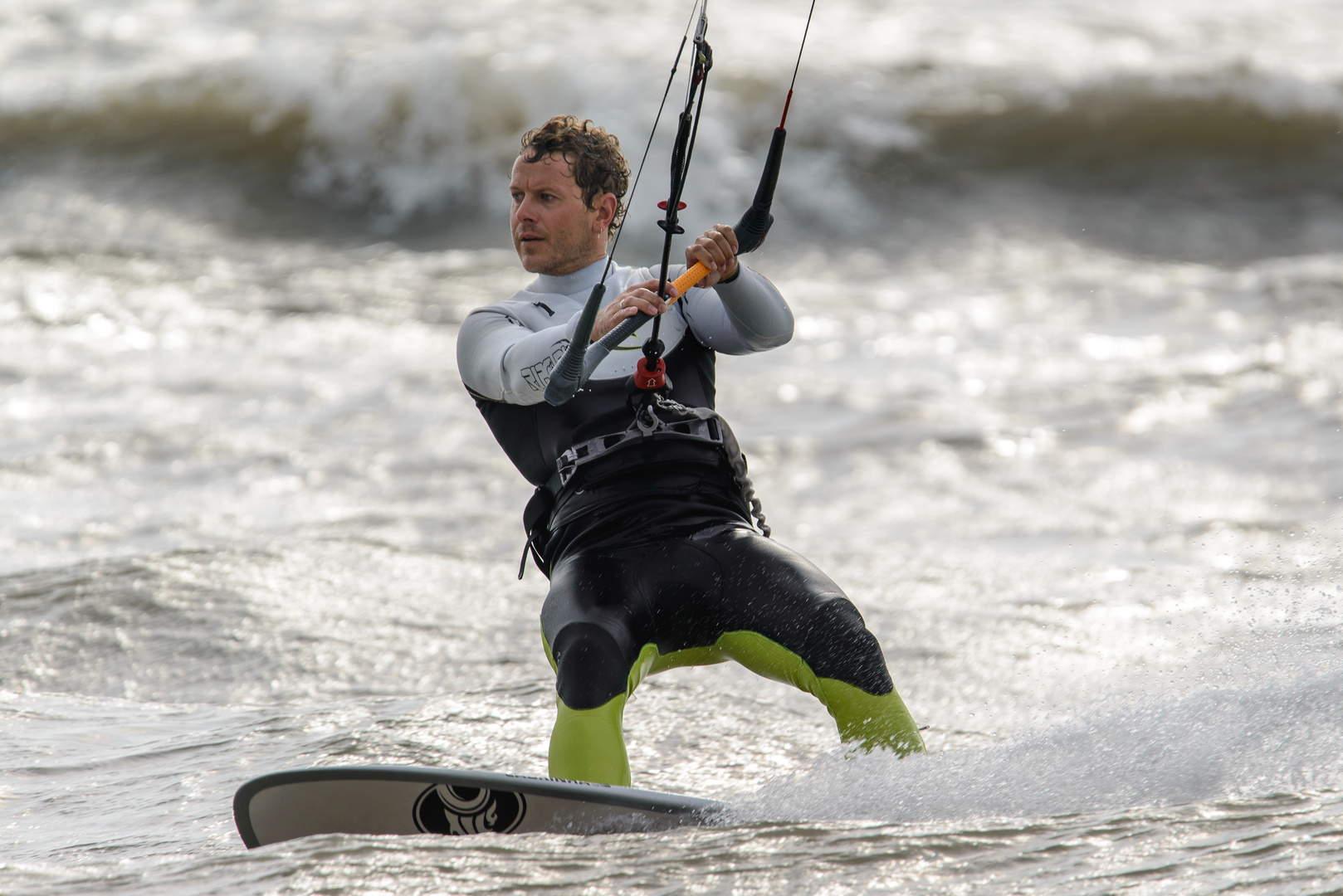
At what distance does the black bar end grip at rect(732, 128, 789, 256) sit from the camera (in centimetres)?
268

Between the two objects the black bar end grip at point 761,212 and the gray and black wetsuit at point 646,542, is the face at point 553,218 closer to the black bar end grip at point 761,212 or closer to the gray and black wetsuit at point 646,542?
the gray and black wetsuit at point 646,542

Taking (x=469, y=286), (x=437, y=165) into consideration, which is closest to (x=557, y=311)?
(x=469, y=286)

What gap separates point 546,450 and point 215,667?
7.70 ft

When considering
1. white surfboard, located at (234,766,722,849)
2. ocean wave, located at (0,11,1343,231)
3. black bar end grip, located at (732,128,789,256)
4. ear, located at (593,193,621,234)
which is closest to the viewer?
white surfboard, located at (234,766,722,849)

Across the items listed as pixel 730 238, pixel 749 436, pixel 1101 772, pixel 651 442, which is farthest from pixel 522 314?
pixel 749 436

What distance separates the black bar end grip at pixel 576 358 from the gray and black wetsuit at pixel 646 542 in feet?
0.44

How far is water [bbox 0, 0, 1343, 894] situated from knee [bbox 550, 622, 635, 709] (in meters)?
0.28

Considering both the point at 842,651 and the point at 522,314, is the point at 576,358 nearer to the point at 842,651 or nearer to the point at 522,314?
the point at 522,314

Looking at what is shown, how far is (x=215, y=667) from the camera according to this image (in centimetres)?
473

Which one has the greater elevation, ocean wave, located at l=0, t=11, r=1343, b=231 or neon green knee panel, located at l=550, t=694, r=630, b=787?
ocean wave, located at l=0, t=11, r=1343, b=231

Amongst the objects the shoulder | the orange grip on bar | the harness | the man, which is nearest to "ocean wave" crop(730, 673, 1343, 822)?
the man

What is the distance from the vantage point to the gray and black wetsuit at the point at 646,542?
8.71 feet

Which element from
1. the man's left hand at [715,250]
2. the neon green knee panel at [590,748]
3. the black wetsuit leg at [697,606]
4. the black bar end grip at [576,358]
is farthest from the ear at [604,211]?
the neon green knee panel at [590,748]

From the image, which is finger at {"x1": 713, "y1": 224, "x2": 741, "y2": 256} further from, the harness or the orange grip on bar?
the harness
